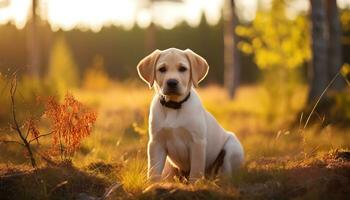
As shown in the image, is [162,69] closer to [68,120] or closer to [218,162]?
[68,120]

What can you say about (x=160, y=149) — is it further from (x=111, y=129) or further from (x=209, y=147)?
(x=111, y=129)

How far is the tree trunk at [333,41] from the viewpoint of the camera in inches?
507

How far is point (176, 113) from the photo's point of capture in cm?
531

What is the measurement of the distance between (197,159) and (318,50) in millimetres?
6994

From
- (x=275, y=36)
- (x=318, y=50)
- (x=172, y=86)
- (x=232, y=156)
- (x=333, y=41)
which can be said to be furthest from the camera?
(x=275, y=36)

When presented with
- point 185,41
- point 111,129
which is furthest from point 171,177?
point 185,41

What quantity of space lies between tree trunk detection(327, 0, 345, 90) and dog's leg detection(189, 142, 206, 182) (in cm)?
817

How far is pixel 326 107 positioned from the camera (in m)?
11.2

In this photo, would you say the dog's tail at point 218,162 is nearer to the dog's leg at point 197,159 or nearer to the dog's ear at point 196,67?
the dog's leg at point 197,159

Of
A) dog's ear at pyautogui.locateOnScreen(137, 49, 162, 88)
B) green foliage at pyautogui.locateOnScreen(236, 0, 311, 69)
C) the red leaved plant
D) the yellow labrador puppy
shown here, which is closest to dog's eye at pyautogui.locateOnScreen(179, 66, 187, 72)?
the yellow labrador puppy

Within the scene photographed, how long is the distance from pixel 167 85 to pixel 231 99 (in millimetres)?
15727

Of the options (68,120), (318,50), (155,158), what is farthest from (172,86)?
(318,50)

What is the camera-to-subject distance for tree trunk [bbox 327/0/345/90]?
12875 mm

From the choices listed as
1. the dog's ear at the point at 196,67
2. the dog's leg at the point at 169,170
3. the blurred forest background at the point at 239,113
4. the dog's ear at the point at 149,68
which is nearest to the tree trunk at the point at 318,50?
the blurred forest background at the point at 239,113
